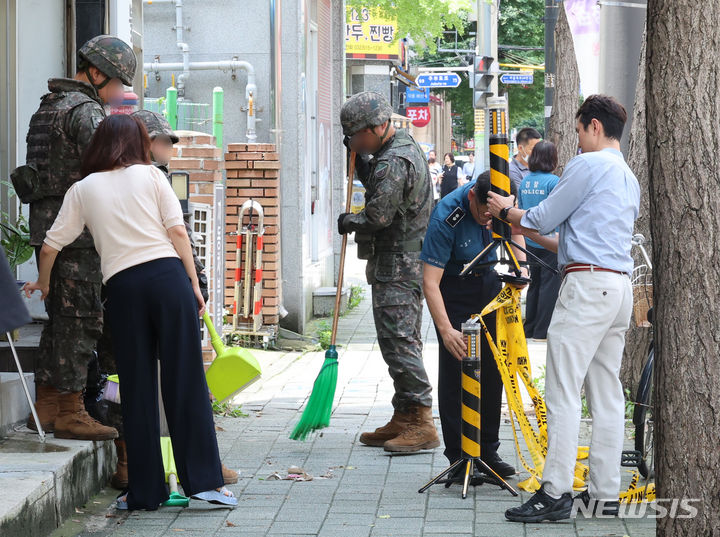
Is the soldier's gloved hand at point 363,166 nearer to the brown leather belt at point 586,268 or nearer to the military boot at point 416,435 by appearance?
the military boot at point 416,435

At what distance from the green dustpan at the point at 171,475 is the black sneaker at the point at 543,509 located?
1.67 m

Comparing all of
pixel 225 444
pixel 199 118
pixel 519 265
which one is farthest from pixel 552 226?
pixel 199 118

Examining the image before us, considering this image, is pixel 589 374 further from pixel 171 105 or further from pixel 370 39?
pixel 370 39

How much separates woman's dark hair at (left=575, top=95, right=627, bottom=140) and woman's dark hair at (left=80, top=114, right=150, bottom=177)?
217cm

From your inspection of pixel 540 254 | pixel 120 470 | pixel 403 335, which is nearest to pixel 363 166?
pixel 403 335

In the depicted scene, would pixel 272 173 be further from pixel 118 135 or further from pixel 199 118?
pixel 118 135

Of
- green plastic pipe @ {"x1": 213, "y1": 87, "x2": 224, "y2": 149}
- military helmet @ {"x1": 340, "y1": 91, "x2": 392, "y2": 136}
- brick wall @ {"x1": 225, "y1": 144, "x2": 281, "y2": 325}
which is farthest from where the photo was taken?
green plastic pipe @ {"x1": 213, "y1": 87, "x2": 224, "y2": 149}

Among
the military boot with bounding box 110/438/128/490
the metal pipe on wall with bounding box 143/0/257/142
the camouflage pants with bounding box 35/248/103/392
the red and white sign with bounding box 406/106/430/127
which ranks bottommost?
the military boot with bounding box 110/438/128/490

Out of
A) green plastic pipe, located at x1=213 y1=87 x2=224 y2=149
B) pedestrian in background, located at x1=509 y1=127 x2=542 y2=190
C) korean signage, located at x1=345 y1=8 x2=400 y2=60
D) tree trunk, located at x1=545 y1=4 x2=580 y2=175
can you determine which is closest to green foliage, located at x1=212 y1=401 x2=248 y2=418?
green plastic pipe, located at x1=213 y1=87 x2=224 y2=149

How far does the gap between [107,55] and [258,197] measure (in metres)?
5.57

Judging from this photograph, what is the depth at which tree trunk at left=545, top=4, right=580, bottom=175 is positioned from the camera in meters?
14.1

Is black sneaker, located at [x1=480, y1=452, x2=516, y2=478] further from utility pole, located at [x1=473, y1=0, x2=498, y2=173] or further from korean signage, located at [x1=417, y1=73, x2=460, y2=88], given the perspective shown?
korean signage, located at [x1=417, y1=73, x2=460, y2=88]

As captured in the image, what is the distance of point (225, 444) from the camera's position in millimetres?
7297

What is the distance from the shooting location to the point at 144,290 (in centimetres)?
531
